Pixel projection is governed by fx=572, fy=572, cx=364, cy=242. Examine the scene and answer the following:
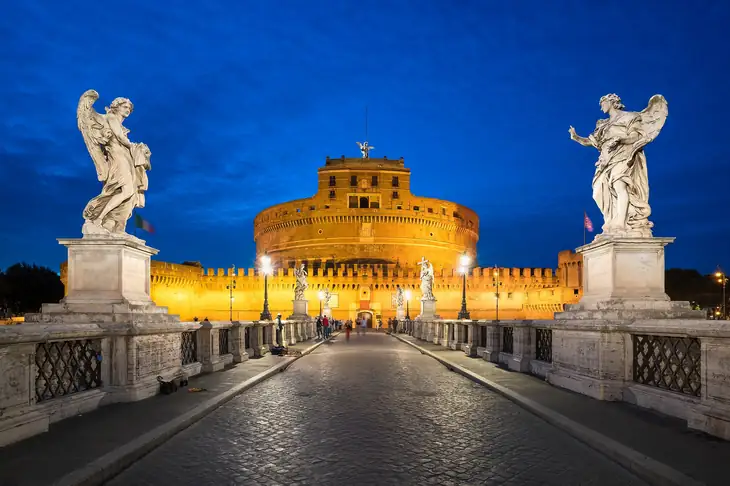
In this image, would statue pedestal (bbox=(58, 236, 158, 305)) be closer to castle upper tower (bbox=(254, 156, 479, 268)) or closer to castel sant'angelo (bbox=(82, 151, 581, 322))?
castel sant'angelo (bbox=(82, 151, 581, 322))

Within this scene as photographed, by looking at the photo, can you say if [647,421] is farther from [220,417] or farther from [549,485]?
[220,417]

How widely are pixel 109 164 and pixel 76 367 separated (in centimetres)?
309

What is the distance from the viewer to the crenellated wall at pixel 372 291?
66.1 meters

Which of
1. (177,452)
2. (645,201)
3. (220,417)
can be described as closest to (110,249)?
(220,417)

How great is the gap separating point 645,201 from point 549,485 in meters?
5.39

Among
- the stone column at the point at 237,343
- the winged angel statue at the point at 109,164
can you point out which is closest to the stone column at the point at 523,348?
the stone column at the point at 237,343

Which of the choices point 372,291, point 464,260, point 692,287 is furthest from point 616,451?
point 692,287

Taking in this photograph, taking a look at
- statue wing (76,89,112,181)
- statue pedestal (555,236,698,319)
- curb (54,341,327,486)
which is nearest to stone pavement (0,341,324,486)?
curb (54,341,327,486)

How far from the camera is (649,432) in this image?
5613mm

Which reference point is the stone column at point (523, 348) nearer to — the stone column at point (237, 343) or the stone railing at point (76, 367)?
the stone railing at point (76, 367)

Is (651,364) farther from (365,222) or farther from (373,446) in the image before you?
(365,222)

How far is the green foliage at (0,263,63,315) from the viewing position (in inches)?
2432

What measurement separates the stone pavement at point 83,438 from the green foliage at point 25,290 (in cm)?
6383

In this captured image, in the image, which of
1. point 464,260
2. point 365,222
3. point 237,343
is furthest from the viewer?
point 365,222
